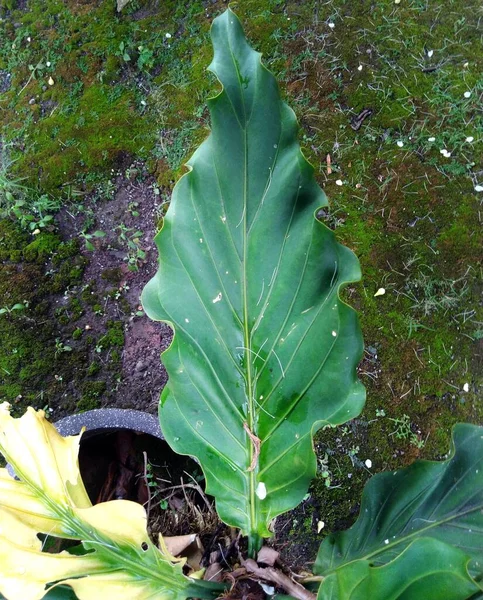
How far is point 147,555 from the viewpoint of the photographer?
0.65 metres

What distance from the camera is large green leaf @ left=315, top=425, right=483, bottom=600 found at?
70 centimetres

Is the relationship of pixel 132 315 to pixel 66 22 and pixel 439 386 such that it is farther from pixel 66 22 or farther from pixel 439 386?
pixel 66 22

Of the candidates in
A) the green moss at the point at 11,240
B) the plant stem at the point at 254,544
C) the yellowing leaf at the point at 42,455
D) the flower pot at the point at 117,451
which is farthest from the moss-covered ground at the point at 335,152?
the yellowing leaf at the point at 42,455

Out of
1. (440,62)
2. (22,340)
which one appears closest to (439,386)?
Result: (440,62)

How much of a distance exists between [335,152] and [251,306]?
85cm

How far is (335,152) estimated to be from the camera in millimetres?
1439

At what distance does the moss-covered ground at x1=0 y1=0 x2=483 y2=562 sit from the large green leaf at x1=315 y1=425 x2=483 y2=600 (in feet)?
1.36

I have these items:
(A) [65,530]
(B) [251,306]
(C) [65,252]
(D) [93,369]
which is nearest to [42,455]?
(A) [65,530]

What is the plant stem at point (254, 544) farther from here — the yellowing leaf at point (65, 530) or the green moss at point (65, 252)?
the green moss at point (65, 252)

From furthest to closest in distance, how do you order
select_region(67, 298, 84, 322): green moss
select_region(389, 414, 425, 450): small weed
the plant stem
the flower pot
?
select_region(67, 298, 84, 322): green moss < select_region(389, 414, 425, 450): small weed < the flower pot < the plant stem

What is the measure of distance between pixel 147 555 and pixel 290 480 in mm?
218

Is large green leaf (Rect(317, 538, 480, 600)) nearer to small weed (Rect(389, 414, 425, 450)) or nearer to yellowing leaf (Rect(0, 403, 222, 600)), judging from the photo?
yellowing leaf (Rect(0, 403, 222, 600))

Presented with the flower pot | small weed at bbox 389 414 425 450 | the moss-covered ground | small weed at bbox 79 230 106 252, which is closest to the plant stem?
the flower pot

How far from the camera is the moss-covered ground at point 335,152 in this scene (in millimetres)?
1291
